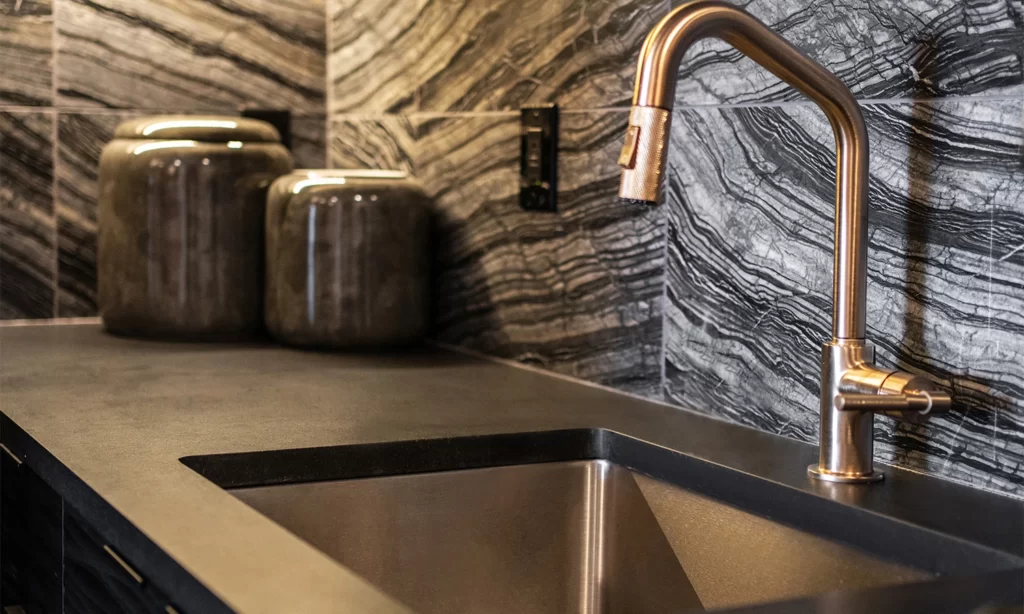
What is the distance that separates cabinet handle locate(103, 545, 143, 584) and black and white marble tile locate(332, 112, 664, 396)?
615mm

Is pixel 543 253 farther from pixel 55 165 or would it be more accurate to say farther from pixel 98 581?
pixel 55 165

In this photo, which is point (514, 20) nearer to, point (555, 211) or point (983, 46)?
point (555, 211)

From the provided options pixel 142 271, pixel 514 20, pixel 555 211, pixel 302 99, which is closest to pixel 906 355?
pixel 555 211

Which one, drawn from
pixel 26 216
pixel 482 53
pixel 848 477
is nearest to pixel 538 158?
pixel 482 53

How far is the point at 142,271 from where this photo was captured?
1.78 metres

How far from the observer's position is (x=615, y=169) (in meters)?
1.41

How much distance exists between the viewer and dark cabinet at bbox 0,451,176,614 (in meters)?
0.92

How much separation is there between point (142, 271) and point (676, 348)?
835 millimetres

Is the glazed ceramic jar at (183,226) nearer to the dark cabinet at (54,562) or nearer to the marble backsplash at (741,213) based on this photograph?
the marble backsplash at (741,213)

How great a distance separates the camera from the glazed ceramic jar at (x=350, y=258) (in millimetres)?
1679

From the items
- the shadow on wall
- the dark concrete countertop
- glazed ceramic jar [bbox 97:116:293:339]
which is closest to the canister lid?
glazed ceramic jar [bbox 97:116:293:339]

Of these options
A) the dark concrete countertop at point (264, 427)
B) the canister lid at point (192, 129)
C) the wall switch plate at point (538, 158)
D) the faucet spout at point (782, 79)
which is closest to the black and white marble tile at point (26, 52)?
the canister lid at point (192, 129)

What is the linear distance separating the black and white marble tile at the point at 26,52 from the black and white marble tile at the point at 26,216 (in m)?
0.03

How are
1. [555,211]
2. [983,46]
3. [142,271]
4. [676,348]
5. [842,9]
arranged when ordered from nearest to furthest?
[983,46], [842,9], [676,348], [555,211], [142,271]
